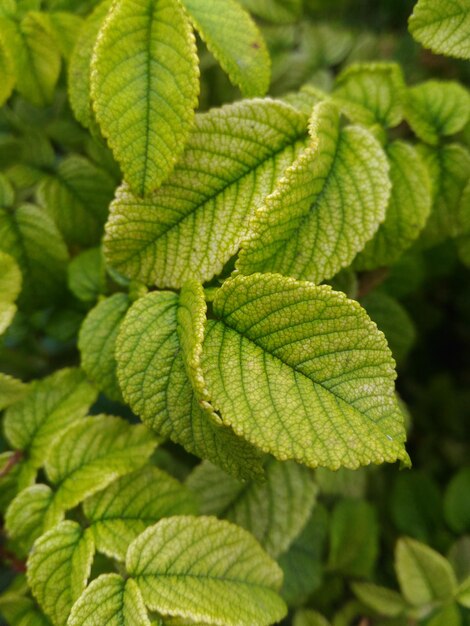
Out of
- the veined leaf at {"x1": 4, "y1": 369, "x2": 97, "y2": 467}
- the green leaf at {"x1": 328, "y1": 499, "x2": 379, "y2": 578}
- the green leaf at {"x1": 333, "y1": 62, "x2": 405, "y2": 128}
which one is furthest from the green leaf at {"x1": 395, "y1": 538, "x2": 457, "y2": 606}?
the green leaf at {"x1": 333, "y1": 62, "x2": 405, "y2": 128}

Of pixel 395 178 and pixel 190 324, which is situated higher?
pixel 395 178

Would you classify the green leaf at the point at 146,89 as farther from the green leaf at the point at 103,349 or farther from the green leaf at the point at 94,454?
the green leaf at the point at 94,454

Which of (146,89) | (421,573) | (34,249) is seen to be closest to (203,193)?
(146,89)

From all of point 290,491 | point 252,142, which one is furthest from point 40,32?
point 290,491

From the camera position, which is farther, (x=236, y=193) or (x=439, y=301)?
(x=439, y=301)

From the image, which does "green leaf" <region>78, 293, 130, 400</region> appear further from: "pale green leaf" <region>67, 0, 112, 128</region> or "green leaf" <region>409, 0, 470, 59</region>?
"green leaf" <region>409, 0, 470, 59</region>

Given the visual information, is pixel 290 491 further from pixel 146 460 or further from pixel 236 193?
pixel 236 193

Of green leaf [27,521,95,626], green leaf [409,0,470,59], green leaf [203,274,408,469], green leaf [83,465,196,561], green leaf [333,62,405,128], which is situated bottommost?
green leaf [27,521,95,626]
